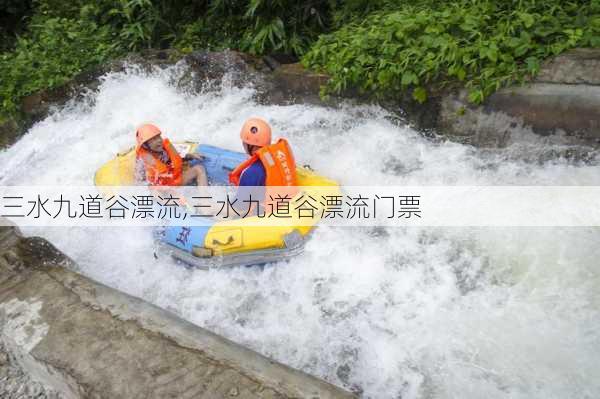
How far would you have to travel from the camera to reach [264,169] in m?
3.66

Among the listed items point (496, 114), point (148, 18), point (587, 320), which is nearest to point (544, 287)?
point (587, 320)

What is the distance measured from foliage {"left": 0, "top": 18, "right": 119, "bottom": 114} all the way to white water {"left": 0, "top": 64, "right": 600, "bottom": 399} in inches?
114

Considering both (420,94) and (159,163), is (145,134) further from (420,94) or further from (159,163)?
(420,94)

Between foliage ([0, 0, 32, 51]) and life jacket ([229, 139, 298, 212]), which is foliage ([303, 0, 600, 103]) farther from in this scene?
foliage ([0, 0, 32, 51])

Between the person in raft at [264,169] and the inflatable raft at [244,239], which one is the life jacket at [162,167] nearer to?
the inflatable raft at [244,239]

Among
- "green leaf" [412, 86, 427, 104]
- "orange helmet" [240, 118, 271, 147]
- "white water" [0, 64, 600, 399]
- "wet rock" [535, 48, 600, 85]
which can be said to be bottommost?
"white water" [0, 64, 600, 399]

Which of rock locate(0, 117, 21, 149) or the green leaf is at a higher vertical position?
the green leaf

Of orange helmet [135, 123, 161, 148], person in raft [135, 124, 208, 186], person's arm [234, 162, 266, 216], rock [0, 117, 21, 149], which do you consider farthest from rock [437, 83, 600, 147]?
rock [0, 117, 21, 149]

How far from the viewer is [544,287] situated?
317 centimetres

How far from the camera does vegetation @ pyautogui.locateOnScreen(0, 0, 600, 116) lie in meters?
4.33

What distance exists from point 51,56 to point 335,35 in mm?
4505

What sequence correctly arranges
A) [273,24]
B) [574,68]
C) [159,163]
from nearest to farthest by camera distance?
[574,68], [159,163], [273,24]

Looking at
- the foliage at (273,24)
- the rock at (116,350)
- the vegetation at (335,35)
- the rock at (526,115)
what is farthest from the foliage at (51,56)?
the rock at (526,115)

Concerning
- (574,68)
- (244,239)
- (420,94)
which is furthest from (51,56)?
(574,68)
